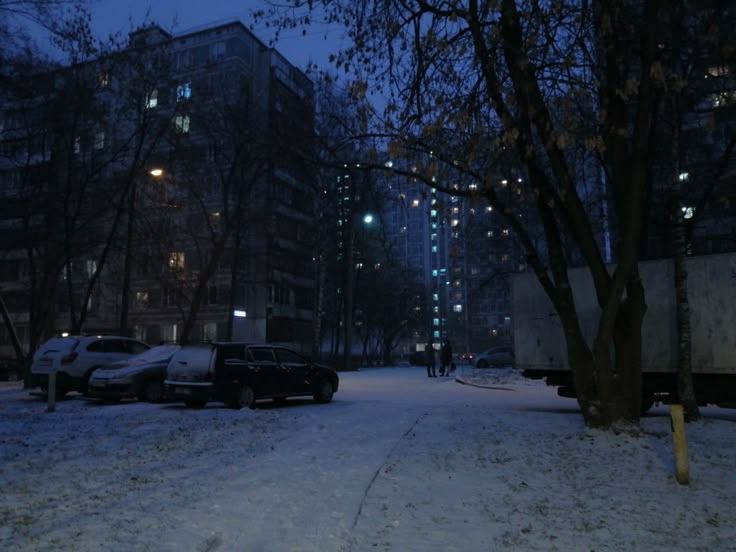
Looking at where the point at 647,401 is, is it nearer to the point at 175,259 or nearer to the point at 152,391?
the point at 152,391

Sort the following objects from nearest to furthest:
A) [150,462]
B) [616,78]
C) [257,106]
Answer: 1. [150,462]
2. [616,78]
3. [257,106]

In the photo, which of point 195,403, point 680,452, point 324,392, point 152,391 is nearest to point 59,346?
point 152,391

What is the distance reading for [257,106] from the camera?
99.6 ft

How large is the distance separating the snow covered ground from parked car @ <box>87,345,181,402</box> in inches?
164

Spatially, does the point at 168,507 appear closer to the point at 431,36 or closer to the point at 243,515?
the point at 243,515

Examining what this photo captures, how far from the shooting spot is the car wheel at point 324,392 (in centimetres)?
1634

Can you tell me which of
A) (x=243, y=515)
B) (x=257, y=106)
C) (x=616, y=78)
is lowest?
(x=243, y=515)

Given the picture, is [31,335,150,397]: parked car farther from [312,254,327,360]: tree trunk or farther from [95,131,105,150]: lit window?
[312,254,327,360]: tree trunk

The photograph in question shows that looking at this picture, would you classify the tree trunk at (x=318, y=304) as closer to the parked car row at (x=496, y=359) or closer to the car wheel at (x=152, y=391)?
the parked car row at (x=496, y=359)

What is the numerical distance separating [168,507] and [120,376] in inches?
426

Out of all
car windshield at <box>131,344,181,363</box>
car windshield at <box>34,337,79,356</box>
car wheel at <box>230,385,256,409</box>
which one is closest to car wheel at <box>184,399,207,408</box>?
car wheel at <box>230,385,256,409</box>

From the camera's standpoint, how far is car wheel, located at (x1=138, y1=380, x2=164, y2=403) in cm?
1634

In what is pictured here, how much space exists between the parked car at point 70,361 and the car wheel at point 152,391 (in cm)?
219

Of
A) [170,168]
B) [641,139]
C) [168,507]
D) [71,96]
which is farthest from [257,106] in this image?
[168,507]
